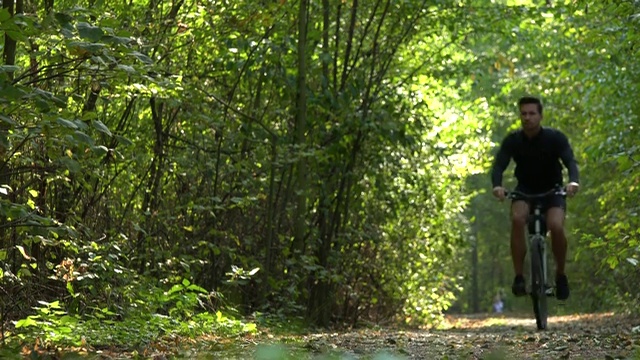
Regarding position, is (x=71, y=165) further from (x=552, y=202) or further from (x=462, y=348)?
(x=552, y=202)

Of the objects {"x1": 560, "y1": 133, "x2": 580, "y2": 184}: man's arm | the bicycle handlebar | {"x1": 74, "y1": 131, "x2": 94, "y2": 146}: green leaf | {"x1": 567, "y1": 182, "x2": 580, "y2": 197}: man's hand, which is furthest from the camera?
the bicycle handlebar

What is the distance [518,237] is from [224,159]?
11.2 feet

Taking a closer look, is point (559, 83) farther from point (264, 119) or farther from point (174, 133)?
point (174, 133)

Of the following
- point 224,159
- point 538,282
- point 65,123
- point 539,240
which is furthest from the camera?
point 224,159

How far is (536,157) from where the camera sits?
11109mm

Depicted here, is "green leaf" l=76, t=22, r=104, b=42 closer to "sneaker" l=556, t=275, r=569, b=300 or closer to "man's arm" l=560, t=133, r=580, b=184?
"man's arm" l=560, t=133, r=580, b=184

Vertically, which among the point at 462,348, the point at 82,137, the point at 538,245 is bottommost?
the point at 462,348

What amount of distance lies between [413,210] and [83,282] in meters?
11.2

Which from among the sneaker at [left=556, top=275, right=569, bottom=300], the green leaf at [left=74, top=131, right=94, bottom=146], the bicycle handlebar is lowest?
the sneaker at [left=556, top=275, right=569, bottom=300]

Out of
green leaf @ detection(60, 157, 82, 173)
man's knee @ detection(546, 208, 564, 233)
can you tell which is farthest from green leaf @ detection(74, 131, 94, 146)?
man's knee @ detection(546, 208, 564, 233)

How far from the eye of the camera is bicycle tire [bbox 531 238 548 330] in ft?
37.0

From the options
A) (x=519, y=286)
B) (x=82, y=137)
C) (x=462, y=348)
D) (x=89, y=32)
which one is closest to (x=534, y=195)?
(x=519, y=286)

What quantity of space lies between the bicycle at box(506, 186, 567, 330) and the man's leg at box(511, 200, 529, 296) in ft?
0.29

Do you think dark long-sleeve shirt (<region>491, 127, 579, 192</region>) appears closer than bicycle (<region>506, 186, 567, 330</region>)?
Yes
